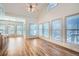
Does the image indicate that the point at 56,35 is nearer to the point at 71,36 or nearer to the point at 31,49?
the point at 71,36

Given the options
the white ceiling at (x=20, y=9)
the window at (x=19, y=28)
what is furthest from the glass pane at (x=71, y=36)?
the window at (x=19, y=28)

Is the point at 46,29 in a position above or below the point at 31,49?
above

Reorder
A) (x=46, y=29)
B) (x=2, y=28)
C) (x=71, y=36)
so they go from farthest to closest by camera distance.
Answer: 1. (x=46, y=29)
2. (x=2, y=28)
3. (x=71, y=36)

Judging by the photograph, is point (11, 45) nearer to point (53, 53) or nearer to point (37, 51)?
point (37, 51)

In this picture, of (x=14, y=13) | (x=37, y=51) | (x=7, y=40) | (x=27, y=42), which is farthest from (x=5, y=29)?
(x=37, y=51)

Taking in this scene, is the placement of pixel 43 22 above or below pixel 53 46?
above

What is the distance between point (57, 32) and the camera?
2541 mm

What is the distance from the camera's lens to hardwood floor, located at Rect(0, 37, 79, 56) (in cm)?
249

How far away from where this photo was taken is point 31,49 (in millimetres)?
2553

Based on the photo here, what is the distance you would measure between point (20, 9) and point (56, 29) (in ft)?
3.48

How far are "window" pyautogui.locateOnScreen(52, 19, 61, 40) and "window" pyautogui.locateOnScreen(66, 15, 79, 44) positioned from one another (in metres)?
0.21

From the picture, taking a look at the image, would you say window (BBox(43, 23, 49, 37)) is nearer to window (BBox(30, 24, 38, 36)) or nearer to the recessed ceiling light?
window (BBox(30, 24, 38, 36))

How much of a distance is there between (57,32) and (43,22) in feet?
1.48

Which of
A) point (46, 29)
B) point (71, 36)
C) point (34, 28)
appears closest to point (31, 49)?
point (34, 28)
